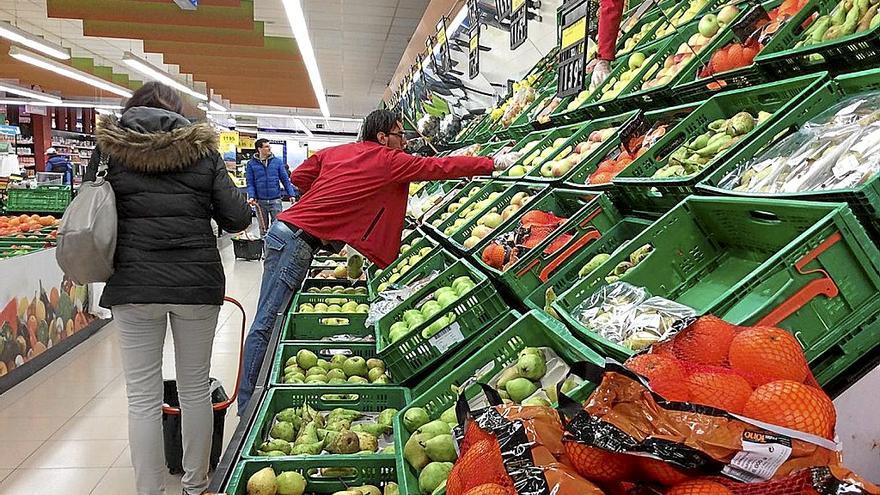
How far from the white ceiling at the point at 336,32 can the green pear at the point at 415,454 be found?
1034 centimetres

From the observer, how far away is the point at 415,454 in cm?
187

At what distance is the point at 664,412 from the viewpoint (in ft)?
3.32

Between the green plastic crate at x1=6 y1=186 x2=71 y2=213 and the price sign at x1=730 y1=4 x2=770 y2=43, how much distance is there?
7.77m

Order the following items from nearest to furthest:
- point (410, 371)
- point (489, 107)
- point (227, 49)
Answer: point (410, 371), point (489, 107), point (227, 49)

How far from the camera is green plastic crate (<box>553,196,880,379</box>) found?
1.37 meters

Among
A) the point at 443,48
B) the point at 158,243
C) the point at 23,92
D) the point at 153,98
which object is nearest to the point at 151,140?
the point at 153,98

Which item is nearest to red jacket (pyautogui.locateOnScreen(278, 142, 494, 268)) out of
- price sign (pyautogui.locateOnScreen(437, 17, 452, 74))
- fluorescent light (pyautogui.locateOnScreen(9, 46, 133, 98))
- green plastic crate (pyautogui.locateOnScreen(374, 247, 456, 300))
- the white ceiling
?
green plastic crate (pyautogui.locateOnScreen(374, 247, 456, 300))

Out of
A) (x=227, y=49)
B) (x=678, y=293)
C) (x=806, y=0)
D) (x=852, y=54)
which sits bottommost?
(x=678, y=293)

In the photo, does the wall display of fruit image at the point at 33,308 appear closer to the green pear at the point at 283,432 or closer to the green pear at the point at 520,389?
the green pear at the point at 283,432

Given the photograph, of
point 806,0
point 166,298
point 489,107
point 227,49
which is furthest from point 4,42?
point 806,0

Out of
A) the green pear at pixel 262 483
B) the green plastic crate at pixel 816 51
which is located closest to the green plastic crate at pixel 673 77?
the green plastic crate at pixel 816 51

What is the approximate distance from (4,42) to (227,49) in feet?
15.6

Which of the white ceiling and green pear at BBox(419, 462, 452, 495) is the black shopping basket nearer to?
green pear at BBox(419, 462, 452, 495)

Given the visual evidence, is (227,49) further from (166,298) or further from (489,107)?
(166,298)
